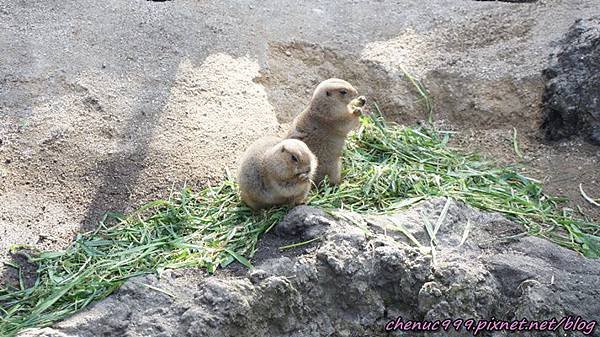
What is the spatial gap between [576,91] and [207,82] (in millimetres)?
3655

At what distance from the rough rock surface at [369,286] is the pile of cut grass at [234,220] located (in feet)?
0.92

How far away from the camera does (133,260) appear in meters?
6.28

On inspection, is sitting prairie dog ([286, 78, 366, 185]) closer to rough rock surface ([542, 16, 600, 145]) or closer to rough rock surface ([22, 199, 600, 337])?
rough rock surface ([22, 199, 600, 337])

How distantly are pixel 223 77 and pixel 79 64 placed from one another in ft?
4.59

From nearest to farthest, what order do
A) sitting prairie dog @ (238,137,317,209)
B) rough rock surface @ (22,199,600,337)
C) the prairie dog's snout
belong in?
1. rough rock surface @ (22,199,600,337)
2. sitting prairie dog @ (238,137,317,209)
3. the prairie dog's snout

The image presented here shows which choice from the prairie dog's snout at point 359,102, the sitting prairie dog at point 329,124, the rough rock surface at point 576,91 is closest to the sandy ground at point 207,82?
the rough rock surface at point 576,91

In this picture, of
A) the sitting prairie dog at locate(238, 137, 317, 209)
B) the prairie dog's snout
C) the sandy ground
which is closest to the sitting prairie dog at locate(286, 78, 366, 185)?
the prairie dog's snout

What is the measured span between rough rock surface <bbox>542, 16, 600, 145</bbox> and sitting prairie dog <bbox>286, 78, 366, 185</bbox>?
2272mm

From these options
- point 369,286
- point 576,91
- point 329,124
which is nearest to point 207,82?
point 329,124

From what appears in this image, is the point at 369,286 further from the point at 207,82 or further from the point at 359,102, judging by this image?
the point at 207,82

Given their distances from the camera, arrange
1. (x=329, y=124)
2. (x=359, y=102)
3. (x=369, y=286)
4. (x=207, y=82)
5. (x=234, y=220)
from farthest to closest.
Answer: (x=207, y=82)
(x=359, y=102)
(x=329, y=124)
(x=234, y=220)
(x=369, y=286)

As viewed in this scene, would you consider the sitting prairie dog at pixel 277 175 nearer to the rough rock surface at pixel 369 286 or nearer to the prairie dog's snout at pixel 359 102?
the rough rock surface at pixel 369 286

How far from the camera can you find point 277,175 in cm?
665

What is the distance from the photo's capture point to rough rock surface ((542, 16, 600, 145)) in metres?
8.51
